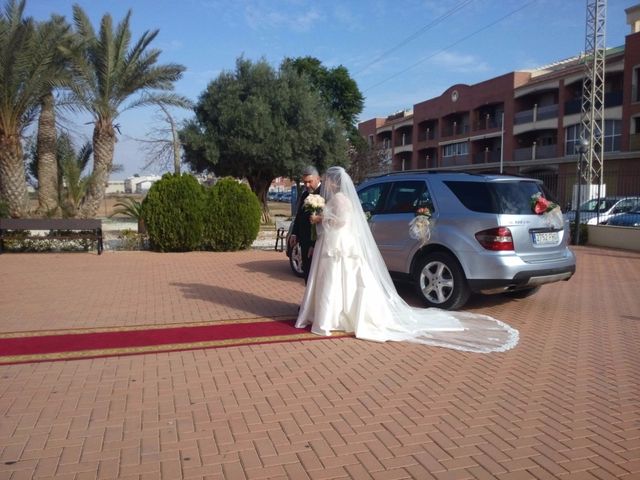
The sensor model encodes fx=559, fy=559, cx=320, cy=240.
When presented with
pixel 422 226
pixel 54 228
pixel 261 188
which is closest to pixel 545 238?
pixel 422 226

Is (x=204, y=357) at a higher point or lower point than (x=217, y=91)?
lower

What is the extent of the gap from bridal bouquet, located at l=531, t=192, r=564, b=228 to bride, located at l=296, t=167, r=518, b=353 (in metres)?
1.76

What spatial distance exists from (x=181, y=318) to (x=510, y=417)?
4427 mm

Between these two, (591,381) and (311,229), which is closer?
(591,381)

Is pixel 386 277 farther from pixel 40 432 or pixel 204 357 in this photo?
pixel 40 432

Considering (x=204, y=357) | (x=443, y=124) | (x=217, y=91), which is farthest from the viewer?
(x=443, y=124)

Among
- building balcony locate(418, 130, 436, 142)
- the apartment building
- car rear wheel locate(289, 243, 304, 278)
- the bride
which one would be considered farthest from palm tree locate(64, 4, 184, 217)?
building balcony locate(418, 130, 436, 142)

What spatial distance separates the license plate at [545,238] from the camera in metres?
7.18

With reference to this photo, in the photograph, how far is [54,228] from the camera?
14.1 m

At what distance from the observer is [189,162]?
2691cm

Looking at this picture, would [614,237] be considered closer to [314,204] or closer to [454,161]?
[314,204]

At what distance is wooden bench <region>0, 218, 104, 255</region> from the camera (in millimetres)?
13984

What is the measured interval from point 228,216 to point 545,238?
929 centimetres

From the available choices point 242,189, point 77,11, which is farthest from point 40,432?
point 77,11
